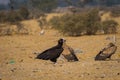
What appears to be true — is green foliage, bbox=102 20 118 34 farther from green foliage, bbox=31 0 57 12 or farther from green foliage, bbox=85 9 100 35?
green foliage, bbox=31 0 57 12

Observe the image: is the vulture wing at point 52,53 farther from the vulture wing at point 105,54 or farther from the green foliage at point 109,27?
the green foliage at point 109,27

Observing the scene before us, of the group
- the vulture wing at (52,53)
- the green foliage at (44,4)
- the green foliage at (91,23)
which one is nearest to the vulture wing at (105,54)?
the vulture wing at (52,53)

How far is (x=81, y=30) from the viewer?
86.8ft

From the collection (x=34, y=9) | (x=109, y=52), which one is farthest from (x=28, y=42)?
(x=34, y=9)

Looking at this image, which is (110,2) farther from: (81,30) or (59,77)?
(59,77)

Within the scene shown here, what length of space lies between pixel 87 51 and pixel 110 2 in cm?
6415

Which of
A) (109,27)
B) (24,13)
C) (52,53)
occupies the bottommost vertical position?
(24,13)

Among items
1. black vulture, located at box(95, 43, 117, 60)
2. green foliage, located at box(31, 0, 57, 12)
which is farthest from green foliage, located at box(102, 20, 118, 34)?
green foliage, located at box(31, 0, 57, 12)

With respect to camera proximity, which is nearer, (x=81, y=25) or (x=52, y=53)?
(x=52, y=53)

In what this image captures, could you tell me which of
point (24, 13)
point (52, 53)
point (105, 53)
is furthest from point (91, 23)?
point (24, 13)

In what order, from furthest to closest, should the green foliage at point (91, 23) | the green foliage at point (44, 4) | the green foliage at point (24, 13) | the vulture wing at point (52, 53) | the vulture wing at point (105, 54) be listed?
1. the green foliage at point (44, 4)
2. the green foliage at point (24, 13)
3. the green foliage at point (91, 23)
4. the vulture wing at point (105, 54)
5. the vulture wing at point (52, 53)

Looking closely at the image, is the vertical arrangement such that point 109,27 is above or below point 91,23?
below

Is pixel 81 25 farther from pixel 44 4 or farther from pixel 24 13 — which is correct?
pixel 44 4

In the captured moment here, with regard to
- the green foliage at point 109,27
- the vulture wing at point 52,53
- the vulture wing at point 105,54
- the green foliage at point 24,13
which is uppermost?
the vulture wing at point 52,53
